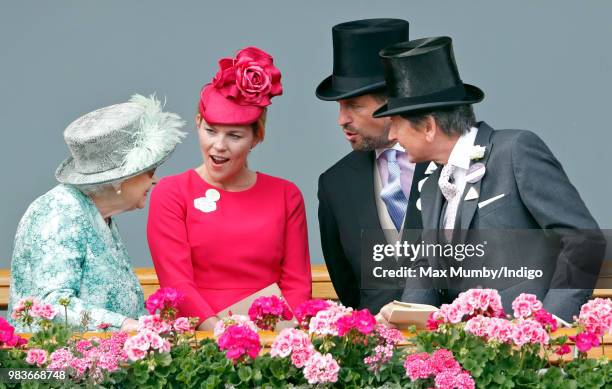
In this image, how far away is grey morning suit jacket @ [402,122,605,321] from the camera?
532 centimetres

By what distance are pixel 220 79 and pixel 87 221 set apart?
662mm

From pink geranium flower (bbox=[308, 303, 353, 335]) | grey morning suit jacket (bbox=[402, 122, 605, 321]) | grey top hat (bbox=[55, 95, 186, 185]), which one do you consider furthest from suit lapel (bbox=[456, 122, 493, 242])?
grey top hat (bbox=[55, 95, 186, 185])

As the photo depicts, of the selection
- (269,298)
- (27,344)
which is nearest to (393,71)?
(269,298)

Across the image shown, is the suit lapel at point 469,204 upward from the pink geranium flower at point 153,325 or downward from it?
upward

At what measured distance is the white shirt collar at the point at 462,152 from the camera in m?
5.55

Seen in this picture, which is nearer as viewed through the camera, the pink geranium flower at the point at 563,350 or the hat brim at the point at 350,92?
the pink geranium flower at the point at 563,350

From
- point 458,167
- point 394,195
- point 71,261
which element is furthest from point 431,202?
point 71,261

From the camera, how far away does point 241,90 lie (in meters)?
5.72

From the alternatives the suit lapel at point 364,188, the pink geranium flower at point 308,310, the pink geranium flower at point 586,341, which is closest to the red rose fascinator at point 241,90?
the suit lapel at point 364,188

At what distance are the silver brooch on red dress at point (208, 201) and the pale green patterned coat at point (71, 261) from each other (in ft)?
1.07

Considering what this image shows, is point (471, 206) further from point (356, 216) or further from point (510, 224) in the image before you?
point (356, 216)

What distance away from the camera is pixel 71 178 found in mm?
5609

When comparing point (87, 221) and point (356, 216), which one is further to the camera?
point (356, 216)

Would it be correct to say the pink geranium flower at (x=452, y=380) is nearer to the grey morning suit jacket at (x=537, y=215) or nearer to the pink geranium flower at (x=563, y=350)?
the pink geranium flower at (x=563, y=350)
